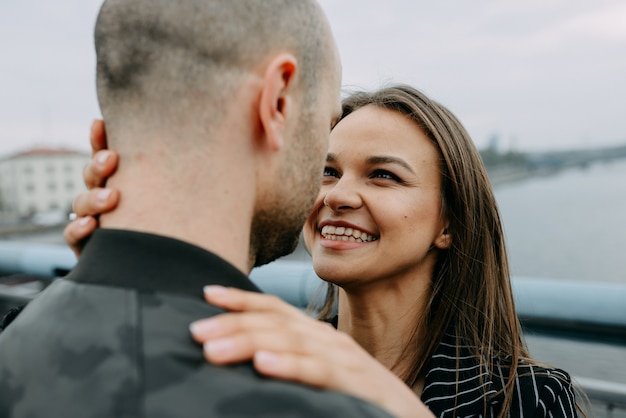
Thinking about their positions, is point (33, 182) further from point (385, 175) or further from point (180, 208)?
point (180, 208)

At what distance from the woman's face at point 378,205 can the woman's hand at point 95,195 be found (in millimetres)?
1044

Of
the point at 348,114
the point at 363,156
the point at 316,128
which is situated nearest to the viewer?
the point at 316,128

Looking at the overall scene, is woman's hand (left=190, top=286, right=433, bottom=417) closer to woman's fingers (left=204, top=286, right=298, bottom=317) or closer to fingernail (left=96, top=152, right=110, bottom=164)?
woman's fingers (left=204, top=286, right=298, bottom=317)

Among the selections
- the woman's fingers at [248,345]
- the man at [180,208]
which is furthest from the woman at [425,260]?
the woman's fingers at [248,345]

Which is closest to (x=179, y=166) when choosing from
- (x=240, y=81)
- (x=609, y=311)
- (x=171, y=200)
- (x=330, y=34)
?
(x=171, y=200)

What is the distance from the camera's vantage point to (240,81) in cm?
108

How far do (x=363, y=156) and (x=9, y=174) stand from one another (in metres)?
74.3

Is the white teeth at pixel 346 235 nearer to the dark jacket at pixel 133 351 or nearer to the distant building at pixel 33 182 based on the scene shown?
the dark jacket at pixel 133 351

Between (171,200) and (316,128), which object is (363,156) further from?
(171,200)

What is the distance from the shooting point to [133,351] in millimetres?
883

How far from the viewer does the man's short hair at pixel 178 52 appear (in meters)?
1.06

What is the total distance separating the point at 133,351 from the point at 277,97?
0.53 metres

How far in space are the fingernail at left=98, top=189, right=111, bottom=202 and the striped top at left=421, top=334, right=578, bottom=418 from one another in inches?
51.5

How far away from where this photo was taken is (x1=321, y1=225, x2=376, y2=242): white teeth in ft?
6.88
